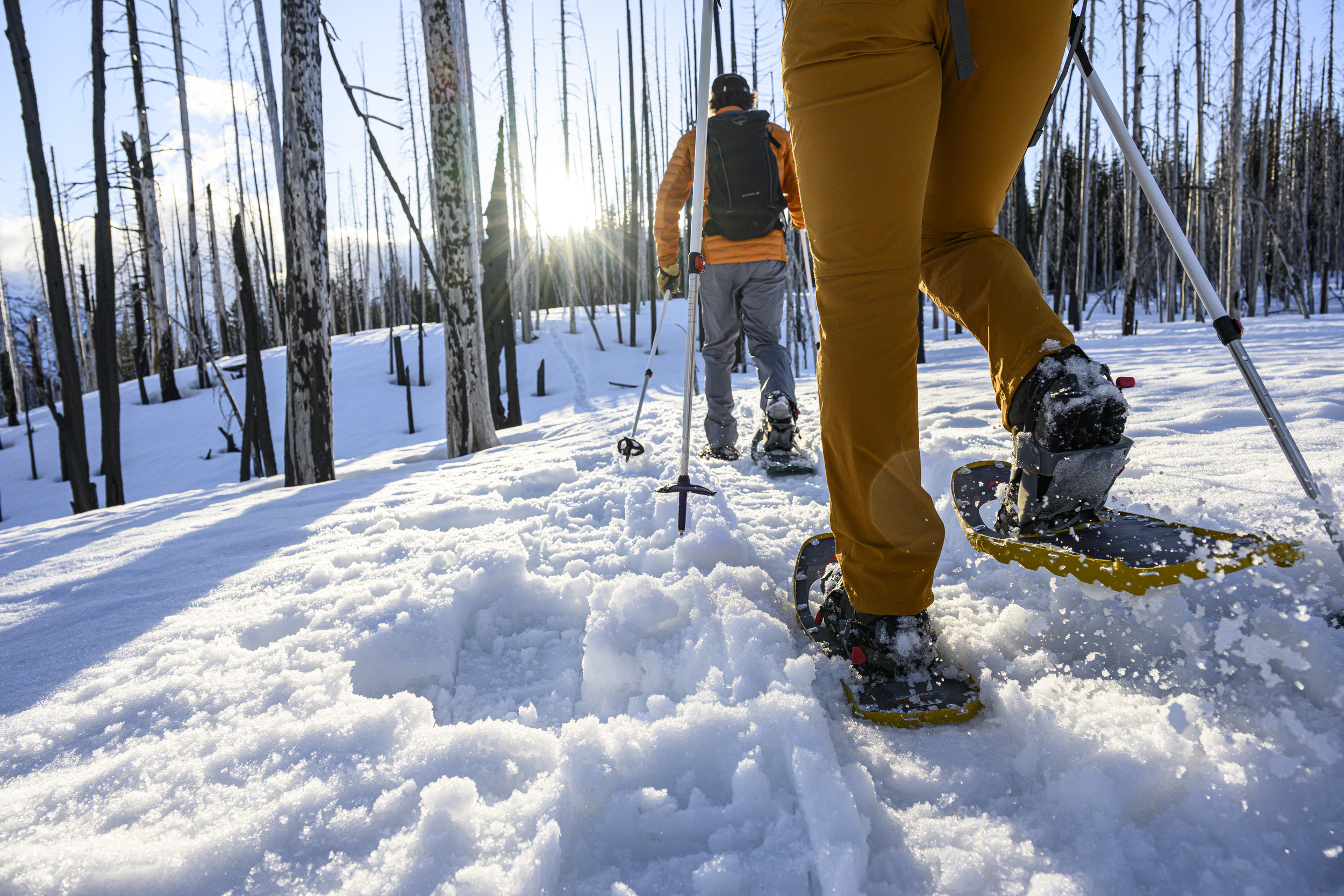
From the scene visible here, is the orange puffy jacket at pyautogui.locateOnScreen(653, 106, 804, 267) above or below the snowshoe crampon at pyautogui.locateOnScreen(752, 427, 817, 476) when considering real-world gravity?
above

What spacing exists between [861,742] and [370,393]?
16099mm

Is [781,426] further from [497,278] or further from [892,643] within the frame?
[497,278]

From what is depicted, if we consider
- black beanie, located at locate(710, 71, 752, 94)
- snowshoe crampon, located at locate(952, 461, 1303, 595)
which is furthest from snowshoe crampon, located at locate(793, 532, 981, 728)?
black beanie, located at locate(710, 71, 752, 94)

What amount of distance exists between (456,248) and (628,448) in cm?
320

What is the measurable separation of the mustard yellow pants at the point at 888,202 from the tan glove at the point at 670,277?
6.92ft

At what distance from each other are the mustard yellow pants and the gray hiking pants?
2086 mm

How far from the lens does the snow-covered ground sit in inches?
28.7

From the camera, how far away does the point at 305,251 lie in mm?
5195

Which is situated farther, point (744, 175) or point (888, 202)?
point (744, 175)

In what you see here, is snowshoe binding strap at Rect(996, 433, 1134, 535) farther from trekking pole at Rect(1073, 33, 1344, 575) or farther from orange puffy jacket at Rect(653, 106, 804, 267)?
orange puffy jacket at Rect(653, 106, 804, 267)

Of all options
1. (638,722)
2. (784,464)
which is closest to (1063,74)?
(638,722)

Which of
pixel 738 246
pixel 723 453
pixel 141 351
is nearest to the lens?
pixel 738 246

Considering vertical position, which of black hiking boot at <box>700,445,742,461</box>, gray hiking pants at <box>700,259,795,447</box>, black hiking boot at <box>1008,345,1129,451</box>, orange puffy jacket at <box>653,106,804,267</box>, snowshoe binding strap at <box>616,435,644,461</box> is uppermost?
orange puffy jacket at <box>653,106,804,267</box>

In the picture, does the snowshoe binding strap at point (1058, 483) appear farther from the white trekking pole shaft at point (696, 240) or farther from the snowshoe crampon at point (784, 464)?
the snowshoe crampon at point (784, 464)
